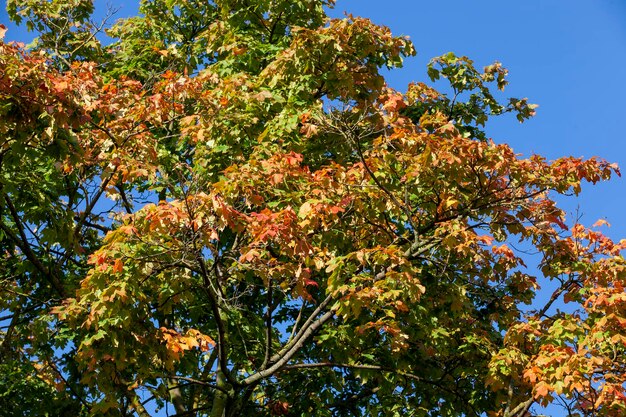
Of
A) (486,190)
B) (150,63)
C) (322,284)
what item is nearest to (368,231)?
(322,284)

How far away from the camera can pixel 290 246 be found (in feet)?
31.1

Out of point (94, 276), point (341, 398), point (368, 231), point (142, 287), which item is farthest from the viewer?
point (341, 398)

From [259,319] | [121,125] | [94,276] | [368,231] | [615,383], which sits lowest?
[615,383]

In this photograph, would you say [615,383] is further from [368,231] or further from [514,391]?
[368,231]

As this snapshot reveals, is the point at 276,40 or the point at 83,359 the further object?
the point at 276,40

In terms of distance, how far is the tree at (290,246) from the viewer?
943 cm

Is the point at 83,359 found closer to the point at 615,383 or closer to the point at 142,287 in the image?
the point at 142,287

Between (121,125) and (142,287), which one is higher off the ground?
(121,125)

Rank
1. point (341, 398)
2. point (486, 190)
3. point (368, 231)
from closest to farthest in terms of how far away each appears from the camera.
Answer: point (486, 190) < point (368, 231) < point (341, 398)

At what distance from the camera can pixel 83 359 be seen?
30.8ft

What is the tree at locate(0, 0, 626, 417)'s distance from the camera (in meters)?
9.43

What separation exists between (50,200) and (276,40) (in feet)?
17.9

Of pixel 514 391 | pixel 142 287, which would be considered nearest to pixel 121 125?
pixel 142 287

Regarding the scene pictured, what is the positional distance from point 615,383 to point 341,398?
4.43 metres
